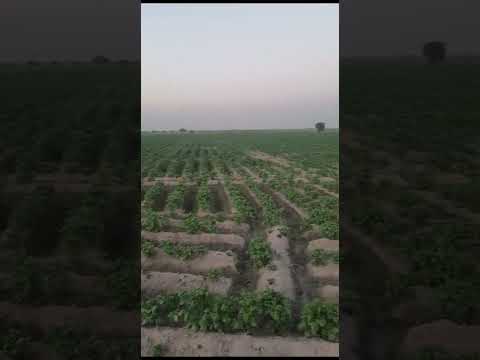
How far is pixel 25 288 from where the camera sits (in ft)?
21.5

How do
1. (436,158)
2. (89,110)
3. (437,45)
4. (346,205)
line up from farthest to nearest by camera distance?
(437,45), (89,110), (436,158), (346,205)

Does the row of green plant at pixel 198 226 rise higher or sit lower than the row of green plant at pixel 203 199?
lower

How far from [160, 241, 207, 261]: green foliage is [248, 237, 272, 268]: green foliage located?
123cm

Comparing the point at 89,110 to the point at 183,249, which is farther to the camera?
the point at 89,110

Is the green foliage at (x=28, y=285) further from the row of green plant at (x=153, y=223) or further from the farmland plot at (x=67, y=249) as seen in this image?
the row of green plant at (x=153, y=223)

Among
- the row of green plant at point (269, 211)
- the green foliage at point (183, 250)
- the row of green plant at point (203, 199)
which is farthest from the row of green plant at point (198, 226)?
the row of green plant at point (203, 199)

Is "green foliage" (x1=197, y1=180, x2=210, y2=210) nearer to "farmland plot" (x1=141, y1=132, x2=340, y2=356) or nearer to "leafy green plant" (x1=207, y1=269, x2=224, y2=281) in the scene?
"farmland plot" (x1=141, y1=132, x2=340, y2=356)

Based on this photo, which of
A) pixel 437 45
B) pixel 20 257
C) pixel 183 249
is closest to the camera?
pixel 20 257

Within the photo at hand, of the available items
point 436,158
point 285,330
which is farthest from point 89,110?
point 285,330

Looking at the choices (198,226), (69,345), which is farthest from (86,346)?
(198,226)

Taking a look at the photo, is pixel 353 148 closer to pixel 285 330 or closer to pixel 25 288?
pixel 285 330

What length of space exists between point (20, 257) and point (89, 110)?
20.6m

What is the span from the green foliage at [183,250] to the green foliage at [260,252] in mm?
1231

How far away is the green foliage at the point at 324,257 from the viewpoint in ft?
28.4
